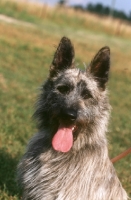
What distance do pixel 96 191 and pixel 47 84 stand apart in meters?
1.62

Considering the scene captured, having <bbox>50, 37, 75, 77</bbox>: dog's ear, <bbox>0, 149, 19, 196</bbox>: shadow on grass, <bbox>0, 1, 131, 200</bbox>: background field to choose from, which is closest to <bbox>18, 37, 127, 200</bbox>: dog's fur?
<bbox>50, 37, 75, 77</bbox>: dog's ear

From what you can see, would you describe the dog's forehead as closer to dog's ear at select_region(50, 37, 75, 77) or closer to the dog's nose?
dog's ear at select_region(50, 37, 75, 77)

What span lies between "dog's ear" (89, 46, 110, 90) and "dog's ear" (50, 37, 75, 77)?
33cm

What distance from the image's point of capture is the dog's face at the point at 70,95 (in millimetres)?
5266

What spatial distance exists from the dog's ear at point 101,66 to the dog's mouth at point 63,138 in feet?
2.83

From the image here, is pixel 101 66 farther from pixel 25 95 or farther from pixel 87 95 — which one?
pixel 25 95

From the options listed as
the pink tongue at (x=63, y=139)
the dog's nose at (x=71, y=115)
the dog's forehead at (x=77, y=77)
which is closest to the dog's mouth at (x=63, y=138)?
the pink tongue at (x=63, y=139)

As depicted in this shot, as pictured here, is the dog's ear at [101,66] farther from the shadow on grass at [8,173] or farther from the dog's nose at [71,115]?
the shadow on grass at [8,173]

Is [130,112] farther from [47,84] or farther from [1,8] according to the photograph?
[1,8]

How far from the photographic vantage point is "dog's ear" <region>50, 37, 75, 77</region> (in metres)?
5.49

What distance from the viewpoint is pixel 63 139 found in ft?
17.3

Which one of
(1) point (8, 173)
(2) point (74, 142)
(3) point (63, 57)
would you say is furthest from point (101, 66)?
(1) point (8, 173)

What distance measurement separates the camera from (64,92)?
18.6 feet

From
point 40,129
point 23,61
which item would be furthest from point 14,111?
point 23,61
